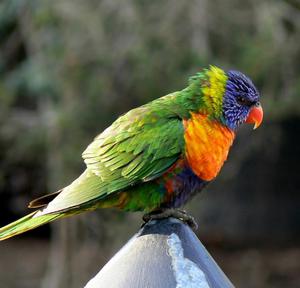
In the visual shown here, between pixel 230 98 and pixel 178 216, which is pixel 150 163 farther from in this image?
pixel 230 98

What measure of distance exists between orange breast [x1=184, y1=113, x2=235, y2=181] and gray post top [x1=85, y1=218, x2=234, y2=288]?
0.80 m

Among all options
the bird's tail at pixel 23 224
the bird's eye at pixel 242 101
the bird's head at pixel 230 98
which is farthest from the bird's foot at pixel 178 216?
the bird's eye at pixel 242 101

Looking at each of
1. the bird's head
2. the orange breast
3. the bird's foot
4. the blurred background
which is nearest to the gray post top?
the bird's foot

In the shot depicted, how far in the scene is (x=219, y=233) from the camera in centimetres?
749

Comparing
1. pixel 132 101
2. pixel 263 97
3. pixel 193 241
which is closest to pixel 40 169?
pixel 132 101

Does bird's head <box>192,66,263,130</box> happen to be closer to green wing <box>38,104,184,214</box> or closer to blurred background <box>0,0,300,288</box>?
green wing <box>38,104,184,214</box>

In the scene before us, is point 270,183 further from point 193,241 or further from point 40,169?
point 193,241

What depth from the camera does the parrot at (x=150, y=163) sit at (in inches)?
93.9

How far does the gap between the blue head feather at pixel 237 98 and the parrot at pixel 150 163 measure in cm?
10

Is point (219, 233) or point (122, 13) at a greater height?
point (122, 13)

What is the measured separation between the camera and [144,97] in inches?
214

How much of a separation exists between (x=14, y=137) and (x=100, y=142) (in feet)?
12.0

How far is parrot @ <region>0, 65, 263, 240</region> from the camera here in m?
2.38

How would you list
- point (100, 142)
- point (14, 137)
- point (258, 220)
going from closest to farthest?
point (100, 142) → point (14, 137) → point (258, 220)
